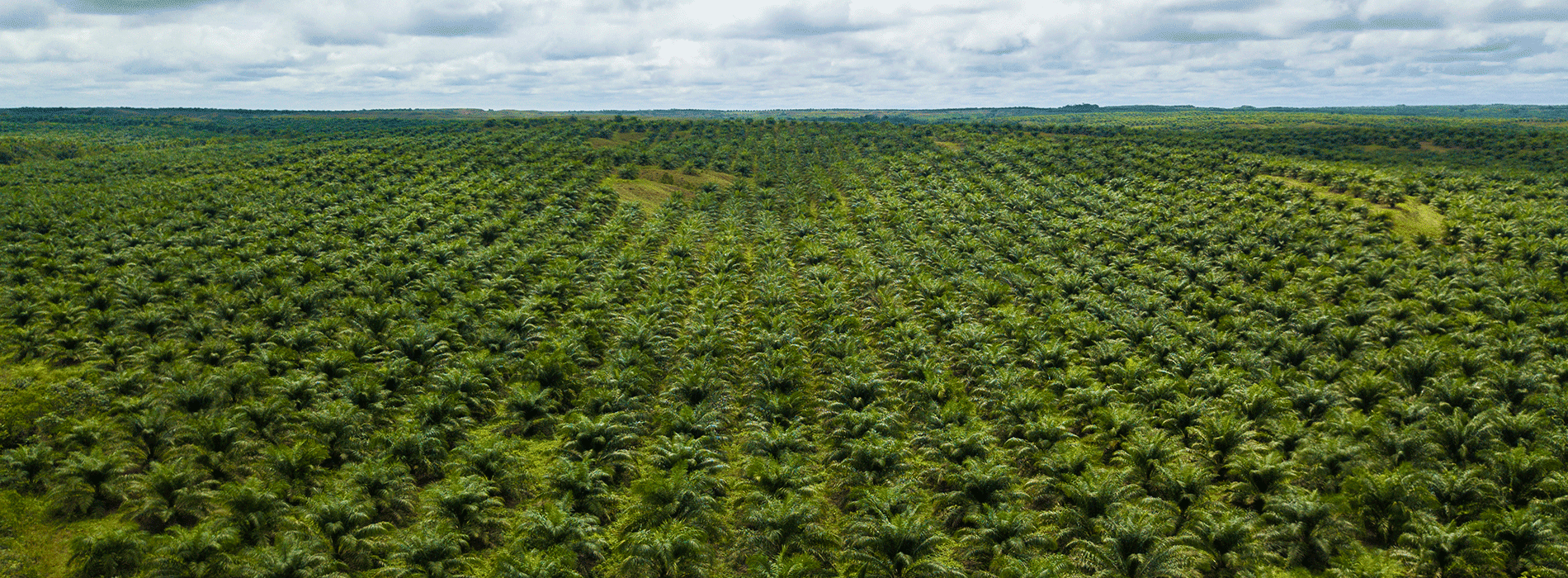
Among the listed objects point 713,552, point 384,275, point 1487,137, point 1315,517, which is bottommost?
point 713,552

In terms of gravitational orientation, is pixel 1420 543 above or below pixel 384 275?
below

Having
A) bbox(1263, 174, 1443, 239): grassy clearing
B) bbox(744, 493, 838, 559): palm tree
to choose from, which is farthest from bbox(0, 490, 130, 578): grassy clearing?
bbox(1263, 174, 1443, 239): grassy clearing

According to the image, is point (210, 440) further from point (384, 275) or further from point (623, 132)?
point (623, 132)

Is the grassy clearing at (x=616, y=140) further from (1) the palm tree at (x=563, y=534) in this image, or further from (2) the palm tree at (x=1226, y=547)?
(2) the palm tree at (x=1226, y=547)

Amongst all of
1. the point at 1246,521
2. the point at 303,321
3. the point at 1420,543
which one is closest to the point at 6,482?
the point at 303,321

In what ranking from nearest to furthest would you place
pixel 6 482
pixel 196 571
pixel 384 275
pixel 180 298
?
pixel 196 571 → pixel 6 482 → pixel 180 298 → pixel 384 275

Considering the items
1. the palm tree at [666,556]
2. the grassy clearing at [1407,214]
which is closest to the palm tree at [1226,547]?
the palm tree at [666,556]
